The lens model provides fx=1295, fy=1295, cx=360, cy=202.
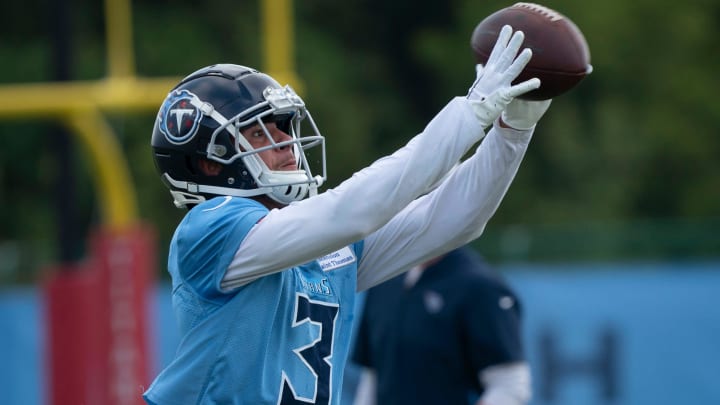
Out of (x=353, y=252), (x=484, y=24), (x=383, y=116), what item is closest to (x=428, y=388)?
(x=353, y=252)

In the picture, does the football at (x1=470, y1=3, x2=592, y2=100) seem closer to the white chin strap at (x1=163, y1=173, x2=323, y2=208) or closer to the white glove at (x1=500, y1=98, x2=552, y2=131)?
the white glove at (x1=500, y1=98, x2=552, y2=131)

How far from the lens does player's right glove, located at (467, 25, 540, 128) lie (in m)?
2.87

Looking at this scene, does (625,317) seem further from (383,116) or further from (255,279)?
(383,116)

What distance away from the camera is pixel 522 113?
10.2 ft

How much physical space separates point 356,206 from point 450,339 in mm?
2104

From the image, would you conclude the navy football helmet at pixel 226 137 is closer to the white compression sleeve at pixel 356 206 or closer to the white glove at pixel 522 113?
the white compression sleeve at pixel 356 206

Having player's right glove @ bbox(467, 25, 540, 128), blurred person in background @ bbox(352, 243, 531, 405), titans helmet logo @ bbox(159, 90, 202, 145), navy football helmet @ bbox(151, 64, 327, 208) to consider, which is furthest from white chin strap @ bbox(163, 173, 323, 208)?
blurred person in background @ bbox(352, 243, 531, 405)

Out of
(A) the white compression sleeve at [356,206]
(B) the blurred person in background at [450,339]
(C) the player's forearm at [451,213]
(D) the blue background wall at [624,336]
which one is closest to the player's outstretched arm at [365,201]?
(A) the white compression sleeve at [356,206]

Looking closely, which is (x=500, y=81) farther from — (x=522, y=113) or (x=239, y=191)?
(x=239, y=191)

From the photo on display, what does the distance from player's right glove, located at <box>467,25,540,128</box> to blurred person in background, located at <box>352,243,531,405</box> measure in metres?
1.92

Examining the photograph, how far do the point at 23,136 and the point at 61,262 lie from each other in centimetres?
984

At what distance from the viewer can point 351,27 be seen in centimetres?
2066

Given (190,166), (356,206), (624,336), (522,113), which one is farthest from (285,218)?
(624,336)

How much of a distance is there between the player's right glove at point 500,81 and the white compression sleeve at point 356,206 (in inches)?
1.4
